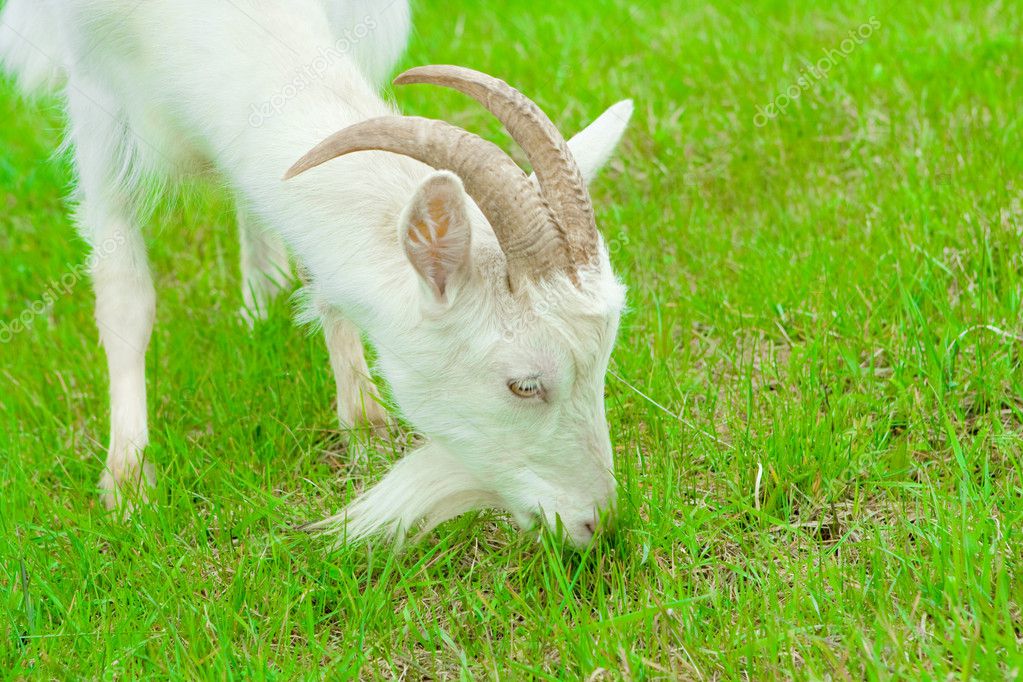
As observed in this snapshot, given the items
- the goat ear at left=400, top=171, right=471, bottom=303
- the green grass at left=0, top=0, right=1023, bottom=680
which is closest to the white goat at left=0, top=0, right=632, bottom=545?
the goat ear at left=400, top=171, right=471, bottom=303

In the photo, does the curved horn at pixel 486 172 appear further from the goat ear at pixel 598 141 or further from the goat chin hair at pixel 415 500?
the goat chin hair at pixel 415 500

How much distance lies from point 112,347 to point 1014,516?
2.75 meters

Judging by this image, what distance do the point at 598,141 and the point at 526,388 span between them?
814 millimetres

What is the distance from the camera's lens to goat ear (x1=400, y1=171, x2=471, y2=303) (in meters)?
2.56

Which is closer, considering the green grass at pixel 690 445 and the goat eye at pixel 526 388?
the green grass at pixel 690 445

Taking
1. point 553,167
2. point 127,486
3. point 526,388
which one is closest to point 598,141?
point 553,167

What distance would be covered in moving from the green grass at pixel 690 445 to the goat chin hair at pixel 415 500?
2.7 inches

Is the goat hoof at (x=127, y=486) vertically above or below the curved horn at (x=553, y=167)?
below

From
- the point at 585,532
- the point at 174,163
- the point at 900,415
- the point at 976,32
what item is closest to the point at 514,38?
the point at 976,32

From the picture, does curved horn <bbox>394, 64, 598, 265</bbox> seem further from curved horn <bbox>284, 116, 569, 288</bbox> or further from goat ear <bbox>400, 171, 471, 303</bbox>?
goat ear <bbox>400, 171, 471, 303</bbox>

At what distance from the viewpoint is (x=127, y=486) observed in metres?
3.43

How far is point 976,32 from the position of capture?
19.4ft

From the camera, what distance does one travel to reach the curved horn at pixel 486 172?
2.62 meters

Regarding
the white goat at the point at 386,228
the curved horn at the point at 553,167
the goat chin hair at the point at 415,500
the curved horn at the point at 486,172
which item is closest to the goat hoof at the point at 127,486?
the white goat at the point at 386,228
